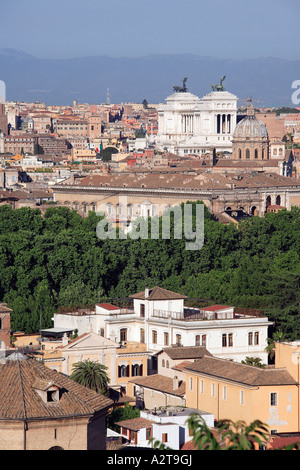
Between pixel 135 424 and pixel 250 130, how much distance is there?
79537 mm

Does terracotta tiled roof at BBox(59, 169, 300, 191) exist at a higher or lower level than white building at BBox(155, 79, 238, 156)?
lower

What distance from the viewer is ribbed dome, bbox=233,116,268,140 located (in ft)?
340

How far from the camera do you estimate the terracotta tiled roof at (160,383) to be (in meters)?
30.2

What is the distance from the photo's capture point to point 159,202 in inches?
2849

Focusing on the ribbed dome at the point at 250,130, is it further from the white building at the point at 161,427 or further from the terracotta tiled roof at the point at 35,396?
the terracotta tiled roof at the point at 35,396

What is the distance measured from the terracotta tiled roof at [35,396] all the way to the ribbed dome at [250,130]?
82.5m

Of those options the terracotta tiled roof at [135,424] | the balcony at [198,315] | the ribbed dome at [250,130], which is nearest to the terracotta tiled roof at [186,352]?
the balcony at [198,315]

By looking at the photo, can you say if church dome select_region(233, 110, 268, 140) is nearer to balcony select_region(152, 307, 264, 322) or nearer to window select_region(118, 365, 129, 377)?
balcony select_region(152, 307, 264, 322)

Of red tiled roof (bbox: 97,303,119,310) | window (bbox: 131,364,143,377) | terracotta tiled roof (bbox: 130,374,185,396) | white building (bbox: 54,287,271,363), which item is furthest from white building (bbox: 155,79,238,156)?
terracotta tiled roof (bbox: 130,374,185,396)

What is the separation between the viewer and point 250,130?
104 metres

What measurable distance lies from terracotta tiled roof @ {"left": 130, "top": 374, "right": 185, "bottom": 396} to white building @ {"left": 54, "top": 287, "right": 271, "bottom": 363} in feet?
7.71

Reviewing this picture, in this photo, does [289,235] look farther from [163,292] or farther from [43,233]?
[163,292]

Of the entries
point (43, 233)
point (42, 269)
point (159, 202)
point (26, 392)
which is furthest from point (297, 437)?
point (159, 202)

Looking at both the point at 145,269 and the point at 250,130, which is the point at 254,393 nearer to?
the point at 145,269
